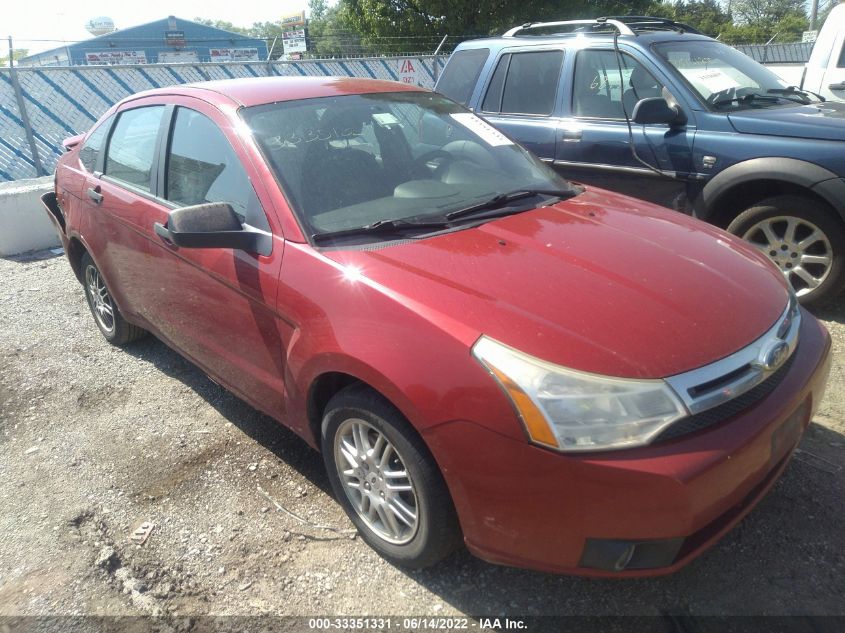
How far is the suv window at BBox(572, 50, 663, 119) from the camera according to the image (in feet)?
15.8

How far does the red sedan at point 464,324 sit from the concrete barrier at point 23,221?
435 cm

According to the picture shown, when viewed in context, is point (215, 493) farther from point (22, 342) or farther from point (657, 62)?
point (657, 62)

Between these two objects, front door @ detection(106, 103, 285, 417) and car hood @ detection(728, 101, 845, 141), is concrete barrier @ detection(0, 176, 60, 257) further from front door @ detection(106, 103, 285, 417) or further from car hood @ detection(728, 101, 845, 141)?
car hood @ detection(728, 101, 845, 141)

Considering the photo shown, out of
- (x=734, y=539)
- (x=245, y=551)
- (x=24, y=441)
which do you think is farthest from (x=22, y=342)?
(x=734, y=539)

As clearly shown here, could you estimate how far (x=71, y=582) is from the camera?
251 cm

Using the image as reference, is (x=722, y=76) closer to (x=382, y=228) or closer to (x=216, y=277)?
(x=382, y=228)

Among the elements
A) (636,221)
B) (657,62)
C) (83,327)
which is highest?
(657,62)

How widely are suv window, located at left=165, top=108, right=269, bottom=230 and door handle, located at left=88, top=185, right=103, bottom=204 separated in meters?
0.78

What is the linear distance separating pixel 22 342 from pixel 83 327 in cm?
41

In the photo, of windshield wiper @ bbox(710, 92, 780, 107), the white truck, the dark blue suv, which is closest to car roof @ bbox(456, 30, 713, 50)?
the dark blue suv

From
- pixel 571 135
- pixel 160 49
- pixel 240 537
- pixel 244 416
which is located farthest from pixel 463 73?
pixel 160 49

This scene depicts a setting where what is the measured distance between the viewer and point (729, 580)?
2.31 m

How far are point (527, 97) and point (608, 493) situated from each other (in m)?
4.31

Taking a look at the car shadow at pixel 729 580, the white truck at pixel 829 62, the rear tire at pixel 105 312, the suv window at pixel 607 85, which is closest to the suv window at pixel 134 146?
the rear tire at pixel 105 312
